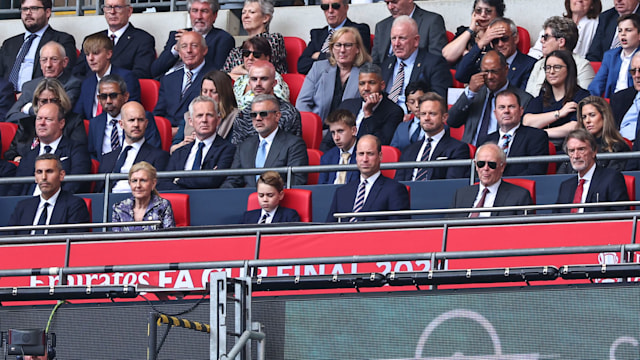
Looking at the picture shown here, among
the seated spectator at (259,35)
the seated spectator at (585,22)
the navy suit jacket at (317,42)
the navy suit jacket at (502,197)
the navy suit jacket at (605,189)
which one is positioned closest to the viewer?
the navy suit jacket at (605,189)

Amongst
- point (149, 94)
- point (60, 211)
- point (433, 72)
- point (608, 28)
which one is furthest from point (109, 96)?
point (608, 28)

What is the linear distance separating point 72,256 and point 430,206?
3050mm

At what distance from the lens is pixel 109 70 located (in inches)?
553

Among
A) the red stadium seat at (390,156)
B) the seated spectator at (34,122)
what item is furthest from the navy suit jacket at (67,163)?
the red stadium seat at (390,156)

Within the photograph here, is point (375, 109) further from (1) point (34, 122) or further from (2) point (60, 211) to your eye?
(1) point (34, 122)

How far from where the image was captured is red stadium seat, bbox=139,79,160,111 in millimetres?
14148

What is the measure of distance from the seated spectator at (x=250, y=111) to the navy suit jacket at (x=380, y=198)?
56.7 inches

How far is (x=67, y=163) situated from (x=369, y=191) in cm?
337

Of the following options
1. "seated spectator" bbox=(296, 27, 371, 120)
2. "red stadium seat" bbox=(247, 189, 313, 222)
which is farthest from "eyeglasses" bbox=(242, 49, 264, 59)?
"red stadium seat" bbox=(247, 189, 313, 222)

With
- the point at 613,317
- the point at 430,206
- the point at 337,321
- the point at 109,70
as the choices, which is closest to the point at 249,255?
the point at 430,206

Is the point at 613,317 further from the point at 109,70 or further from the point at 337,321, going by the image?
the point at 109,70

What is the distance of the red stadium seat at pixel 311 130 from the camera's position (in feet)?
41.5

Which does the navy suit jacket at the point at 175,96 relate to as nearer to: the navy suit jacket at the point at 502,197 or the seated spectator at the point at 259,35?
the seated spectator at the point at 259,35

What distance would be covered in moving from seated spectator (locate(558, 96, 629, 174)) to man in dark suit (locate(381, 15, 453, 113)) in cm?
218
